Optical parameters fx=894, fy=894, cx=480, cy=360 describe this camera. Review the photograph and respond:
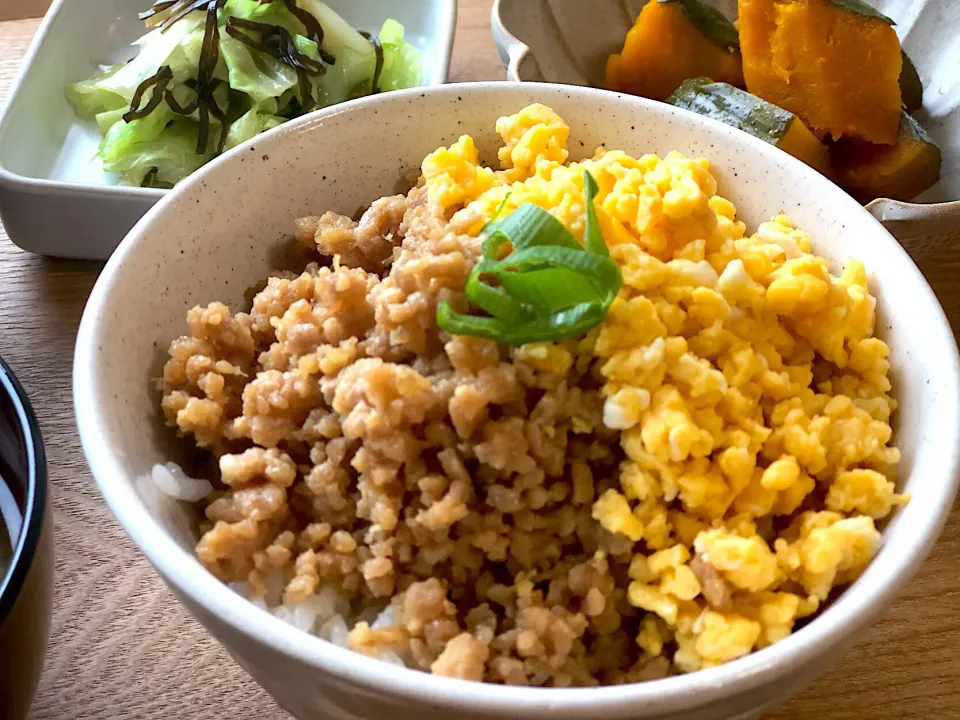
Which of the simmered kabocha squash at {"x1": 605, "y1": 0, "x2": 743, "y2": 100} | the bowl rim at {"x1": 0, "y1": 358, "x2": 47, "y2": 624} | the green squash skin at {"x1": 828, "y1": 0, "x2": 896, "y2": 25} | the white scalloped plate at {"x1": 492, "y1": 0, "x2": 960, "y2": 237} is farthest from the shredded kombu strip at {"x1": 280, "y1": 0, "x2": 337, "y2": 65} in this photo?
the bowl rim at {"x1": 0, "y1": 358, "x2": 47, "y2": 624}

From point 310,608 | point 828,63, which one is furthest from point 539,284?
point 828,63

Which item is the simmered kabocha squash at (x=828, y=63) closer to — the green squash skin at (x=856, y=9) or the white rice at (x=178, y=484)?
the green squash skin at (x=856, y=9)

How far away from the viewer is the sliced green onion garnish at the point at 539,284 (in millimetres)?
897

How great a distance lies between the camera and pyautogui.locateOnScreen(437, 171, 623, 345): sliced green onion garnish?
0.90m

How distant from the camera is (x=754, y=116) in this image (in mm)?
1551

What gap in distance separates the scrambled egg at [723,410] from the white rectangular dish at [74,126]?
2.81ft

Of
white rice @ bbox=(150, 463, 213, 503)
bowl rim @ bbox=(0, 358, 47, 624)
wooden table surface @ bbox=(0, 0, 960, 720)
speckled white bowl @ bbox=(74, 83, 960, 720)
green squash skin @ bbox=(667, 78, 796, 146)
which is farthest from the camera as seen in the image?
green squash skin @ bbox=(667, 78, 796, 146)

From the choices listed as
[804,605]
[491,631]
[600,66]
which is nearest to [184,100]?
[600,66]

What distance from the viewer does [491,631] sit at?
0.85 metres

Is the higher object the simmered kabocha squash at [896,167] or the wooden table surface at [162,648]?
the simmered kabocha squash at [896,167]

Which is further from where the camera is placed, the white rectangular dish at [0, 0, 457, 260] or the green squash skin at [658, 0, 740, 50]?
the green squash skin at [658, 0, 740, 50]

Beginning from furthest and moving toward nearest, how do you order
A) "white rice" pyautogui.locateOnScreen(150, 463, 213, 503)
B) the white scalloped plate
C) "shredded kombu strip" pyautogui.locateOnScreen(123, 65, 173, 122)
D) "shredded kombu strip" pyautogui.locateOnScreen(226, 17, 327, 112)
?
"shredded kombu strip" pyautogui.locateOnScreen(226, 17, 327, 112)
"shredded kombu strip" pyautogui.locateOnScreen(123, 65, 173, 122)
the white scalloped plate
"white rice" pyautogui.locateOnScreen(150, 463, 213, 503)

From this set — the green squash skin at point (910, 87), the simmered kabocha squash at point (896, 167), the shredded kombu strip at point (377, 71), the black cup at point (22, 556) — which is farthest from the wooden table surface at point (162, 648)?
the shredded kombu strip at point (377, 71)

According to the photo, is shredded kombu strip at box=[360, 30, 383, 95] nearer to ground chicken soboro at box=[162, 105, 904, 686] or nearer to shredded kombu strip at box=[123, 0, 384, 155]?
shredded kombu strip at box=[123, 0, 384, 155]
